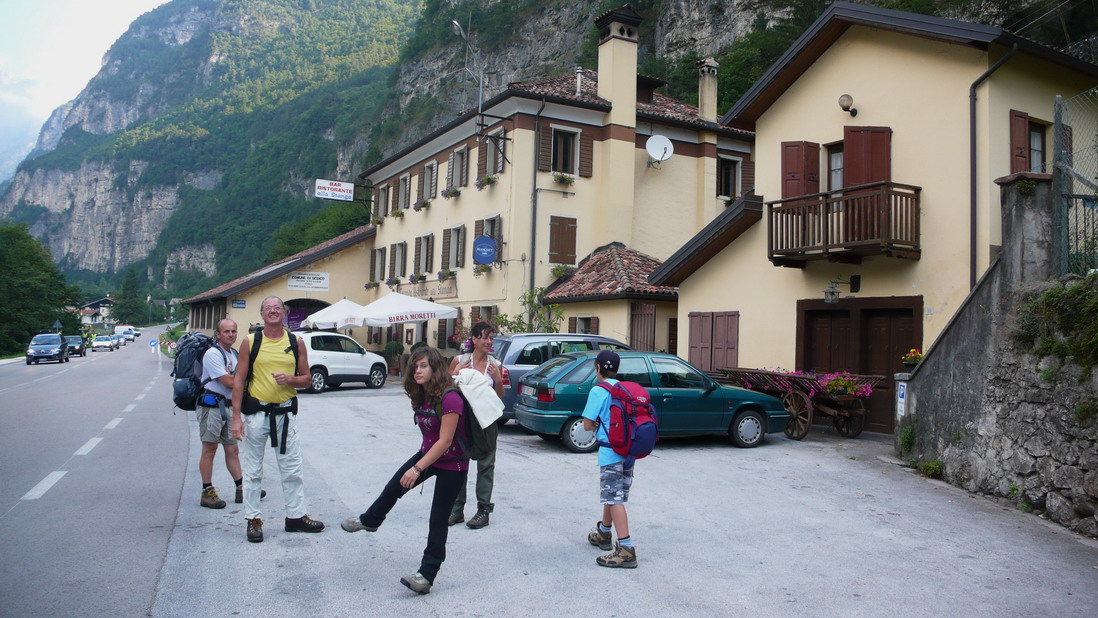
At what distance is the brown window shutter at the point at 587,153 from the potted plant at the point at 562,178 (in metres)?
0.50

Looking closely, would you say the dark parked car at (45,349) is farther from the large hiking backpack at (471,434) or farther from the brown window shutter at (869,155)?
the large hiking backpack at (471,434)

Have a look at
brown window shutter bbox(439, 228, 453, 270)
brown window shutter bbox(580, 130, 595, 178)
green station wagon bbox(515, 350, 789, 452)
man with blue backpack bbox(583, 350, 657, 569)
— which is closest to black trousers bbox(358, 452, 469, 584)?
man with blue backpack bbox(583, 350, 657, 569)

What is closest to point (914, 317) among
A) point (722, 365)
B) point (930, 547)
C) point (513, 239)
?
point (722, 365)

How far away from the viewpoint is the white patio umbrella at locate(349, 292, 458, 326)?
24.0m

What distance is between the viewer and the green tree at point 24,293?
5597 centimetres

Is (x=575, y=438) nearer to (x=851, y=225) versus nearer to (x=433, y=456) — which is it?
(x=851, y=225)

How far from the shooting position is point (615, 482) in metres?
5.64

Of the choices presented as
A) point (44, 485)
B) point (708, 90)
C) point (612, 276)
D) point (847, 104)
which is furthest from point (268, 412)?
point (708, 90)

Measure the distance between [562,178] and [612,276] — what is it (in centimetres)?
414

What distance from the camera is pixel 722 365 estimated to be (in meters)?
16.6

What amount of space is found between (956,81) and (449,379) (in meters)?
11.3

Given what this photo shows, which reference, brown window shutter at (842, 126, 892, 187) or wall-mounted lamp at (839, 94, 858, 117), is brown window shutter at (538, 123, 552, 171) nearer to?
wall-mounted lamp at (839, 94, 858, 117)


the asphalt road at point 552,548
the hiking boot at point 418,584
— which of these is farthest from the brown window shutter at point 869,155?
the hiking boot at point 418,584

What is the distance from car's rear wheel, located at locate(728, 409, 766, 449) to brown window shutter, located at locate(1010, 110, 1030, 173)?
18.5 ft
